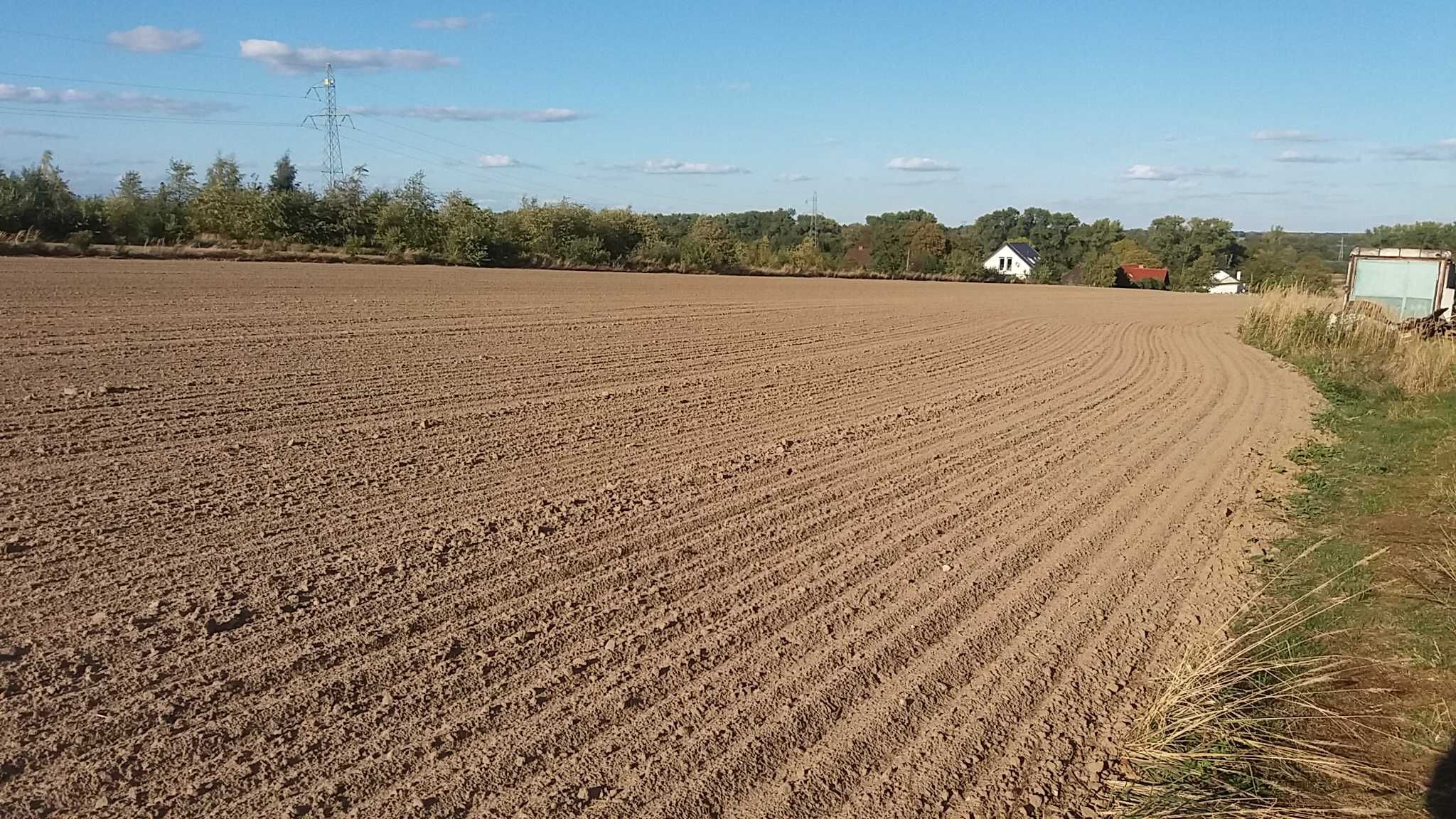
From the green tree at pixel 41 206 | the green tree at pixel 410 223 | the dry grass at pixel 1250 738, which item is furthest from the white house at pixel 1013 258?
the dry grass at pixel 1250 738

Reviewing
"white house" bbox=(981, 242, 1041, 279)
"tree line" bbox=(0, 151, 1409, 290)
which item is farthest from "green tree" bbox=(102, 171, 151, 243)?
"white house" bbox=(981, 242, 1041, 279)

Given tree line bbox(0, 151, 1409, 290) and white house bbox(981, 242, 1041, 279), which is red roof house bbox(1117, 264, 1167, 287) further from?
white house bbox(981, 242, 1041, 279)

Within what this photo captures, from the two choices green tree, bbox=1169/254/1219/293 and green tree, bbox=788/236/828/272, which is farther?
green tree, bbox=1169/254/1219/293

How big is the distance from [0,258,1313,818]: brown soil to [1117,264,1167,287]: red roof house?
3259 inches

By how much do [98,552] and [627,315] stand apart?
17.4 meters

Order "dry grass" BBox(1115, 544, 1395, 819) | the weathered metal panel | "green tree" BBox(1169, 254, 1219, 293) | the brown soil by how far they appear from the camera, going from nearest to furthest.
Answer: the brown soil < "dry grass" BBox(1115, 544, 1395, 819) < the weathered metal panel < "green tree" BBox(1169, 254, 1219, 293)

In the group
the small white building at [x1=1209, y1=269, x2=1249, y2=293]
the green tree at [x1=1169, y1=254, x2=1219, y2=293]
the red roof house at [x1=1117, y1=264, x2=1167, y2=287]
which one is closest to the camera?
the small white building at [x1=1209, y1=269, x2=1249, y2=293]

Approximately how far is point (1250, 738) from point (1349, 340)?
19140 millimetres

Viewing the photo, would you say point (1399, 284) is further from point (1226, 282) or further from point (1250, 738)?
point (1226, 282)

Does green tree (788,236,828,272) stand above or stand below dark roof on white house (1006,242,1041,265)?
below

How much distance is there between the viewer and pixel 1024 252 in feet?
383

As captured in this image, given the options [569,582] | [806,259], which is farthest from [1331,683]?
[806,259]

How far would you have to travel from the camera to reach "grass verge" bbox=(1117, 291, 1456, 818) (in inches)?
171

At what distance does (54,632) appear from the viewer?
16.0ft
